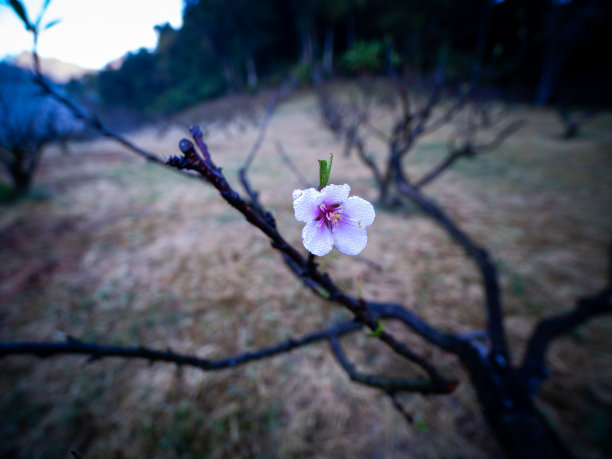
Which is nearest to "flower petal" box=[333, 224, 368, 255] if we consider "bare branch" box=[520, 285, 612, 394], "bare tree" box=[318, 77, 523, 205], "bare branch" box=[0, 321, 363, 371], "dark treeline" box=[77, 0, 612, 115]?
"bare branch" box=[0, 321, 363, 371]

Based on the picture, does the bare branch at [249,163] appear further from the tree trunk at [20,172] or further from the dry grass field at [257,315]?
the tree trunk at [20,172]

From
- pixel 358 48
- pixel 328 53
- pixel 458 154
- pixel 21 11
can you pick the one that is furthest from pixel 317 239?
pixel 328 53

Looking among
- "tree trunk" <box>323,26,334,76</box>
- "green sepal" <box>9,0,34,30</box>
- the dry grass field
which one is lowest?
the dry grass field

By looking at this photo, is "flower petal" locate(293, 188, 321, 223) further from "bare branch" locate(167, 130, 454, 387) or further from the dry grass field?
the dry grass field

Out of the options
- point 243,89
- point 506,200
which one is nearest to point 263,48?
point 243,89

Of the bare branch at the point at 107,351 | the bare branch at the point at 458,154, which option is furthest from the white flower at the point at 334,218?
the bare branch at the point at 458,154

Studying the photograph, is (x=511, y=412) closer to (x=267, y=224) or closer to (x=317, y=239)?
(x=317, y=239)

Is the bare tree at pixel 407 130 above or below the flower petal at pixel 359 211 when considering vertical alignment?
below
